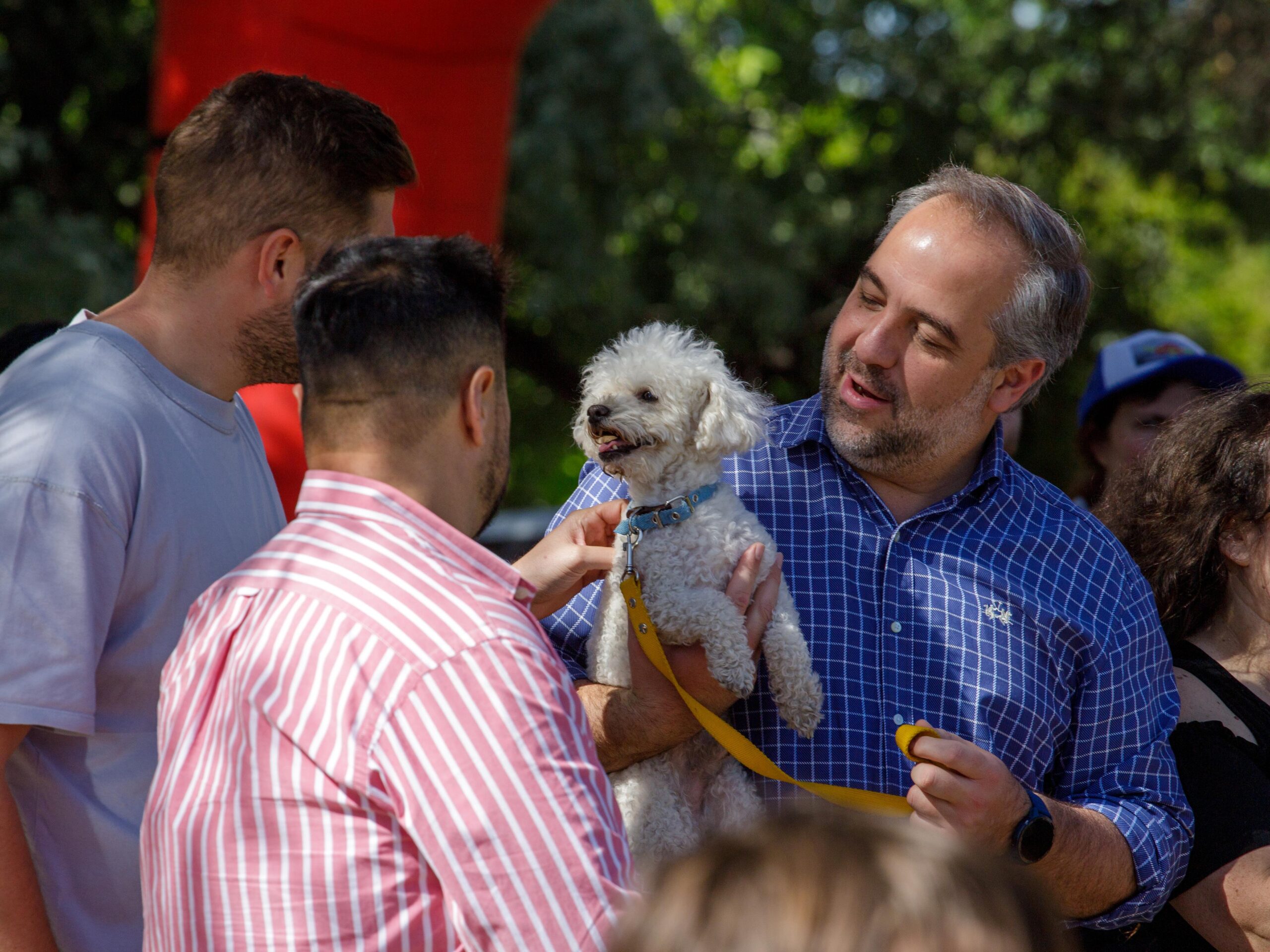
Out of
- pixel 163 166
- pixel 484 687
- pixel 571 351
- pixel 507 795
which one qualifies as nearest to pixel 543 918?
pixel 507 795

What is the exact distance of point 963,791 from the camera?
216 centimetres

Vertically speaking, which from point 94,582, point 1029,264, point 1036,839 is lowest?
point 1036,839

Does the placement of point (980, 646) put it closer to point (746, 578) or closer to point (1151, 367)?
point (746, 578)

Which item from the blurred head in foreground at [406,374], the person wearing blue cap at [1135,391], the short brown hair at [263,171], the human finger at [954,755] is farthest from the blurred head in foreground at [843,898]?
the person wearing blue cap at [1135,391]

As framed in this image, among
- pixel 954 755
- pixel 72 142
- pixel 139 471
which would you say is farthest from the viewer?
pixel 72 142

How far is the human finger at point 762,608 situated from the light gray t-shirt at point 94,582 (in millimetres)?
1062

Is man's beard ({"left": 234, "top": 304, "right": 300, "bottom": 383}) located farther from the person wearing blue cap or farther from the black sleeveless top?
the person wearing blue cap

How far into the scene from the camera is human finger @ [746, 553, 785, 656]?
2.45 m

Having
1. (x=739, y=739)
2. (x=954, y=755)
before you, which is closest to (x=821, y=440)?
(x=739, y=739)

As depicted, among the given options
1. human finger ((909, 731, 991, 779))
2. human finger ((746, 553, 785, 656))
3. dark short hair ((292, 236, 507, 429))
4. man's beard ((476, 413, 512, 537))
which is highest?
dark short hair ((292, 236, 507, 429))

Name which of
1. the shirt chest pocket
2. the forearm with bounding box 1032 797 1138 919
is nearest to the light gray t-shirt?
→ the shirt chest pocket

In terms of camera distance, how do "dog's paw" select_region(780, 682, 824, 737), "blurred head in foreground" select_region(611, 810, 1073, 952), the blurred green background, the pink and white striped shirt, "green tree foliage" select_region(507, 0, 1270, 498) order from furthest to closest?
"green tree foliage" select_region(507, 0, 1270, 498), the blurred green background, "dog's paw" select_region(780, 682, 824, 737), the pink and white striped shirt, "blurred head in foreground" select_region(611, 810, 1073, 952)

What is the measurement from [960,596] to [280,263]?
1615 millimetres

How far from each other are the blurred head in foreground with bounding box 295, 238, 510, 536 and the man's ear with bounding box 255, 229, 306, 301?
1.84 feet
